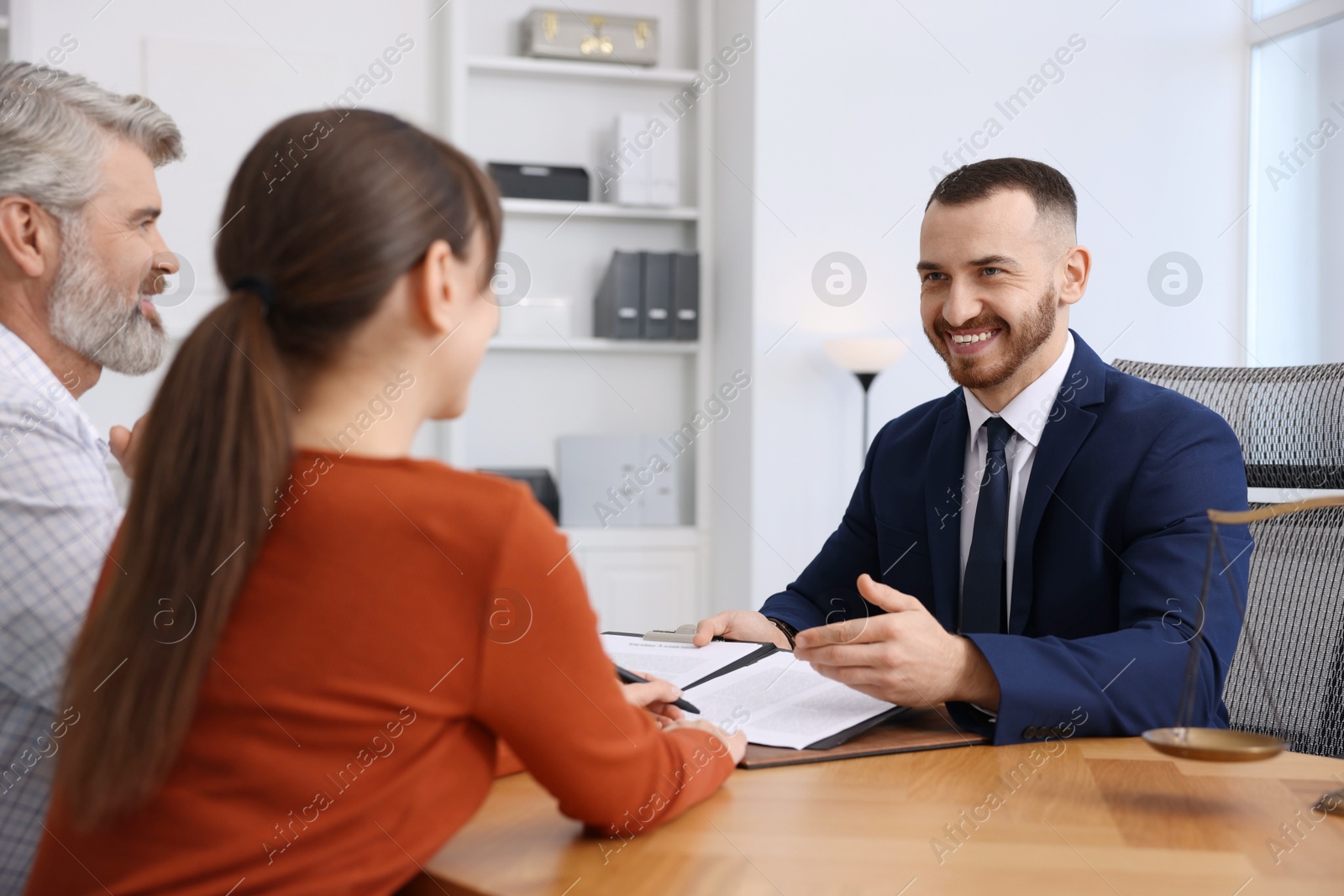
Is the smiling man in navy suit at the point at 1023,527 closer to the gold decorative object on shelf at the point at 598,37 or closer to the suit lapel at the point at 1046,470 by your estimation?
the suit lapel at the point at 1046,470

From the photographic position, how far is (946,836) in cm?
93

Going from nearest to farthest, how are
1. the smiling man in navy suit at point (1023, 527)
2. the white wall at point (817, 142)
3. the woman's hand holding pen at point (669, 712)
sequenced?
the woman's hand holding pen at point (669, 712)
the smiling man in navy suit at point (1023, 527)
the white wall at point (817, 142)

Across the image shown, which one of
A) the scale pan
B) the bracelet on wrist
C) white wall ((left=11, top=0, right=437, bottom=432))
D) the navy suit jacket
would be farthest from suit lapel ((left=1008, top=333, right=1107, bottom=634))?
white wall ((left=11, top=0, right=437, bottom=432))

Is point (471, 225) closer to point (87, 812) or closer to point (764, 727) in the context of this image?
point (87, 812)

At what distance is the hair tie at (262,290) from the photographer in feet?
2.75

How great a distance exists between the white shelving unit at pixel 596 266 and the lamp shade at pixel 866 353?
66 cm

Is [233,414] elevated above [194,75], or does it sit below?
below

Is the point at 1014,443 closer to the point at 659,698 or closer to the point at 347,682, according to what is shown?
the point at 659,698

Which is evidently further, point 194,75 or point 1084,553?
point 194,75

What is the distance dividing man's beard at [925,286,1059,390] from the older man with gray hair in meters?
1.21

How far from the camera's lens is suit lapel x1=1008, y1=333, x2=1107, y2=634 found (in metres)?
1.57

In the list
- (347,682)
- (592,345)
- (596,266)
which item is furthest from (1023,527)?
(596,266)

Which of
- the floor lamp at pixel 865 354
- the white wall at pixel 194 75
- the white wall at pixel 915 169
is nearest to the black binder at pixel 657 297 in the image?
the white wall at pixel 915 169

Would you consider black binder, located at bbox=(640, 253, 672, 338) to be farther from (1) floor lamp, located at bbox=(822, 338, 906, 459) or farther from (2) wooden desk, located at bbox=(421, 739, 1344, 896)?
(2) wooden desk, located at bbox=(421, 739, 1344, 896)
